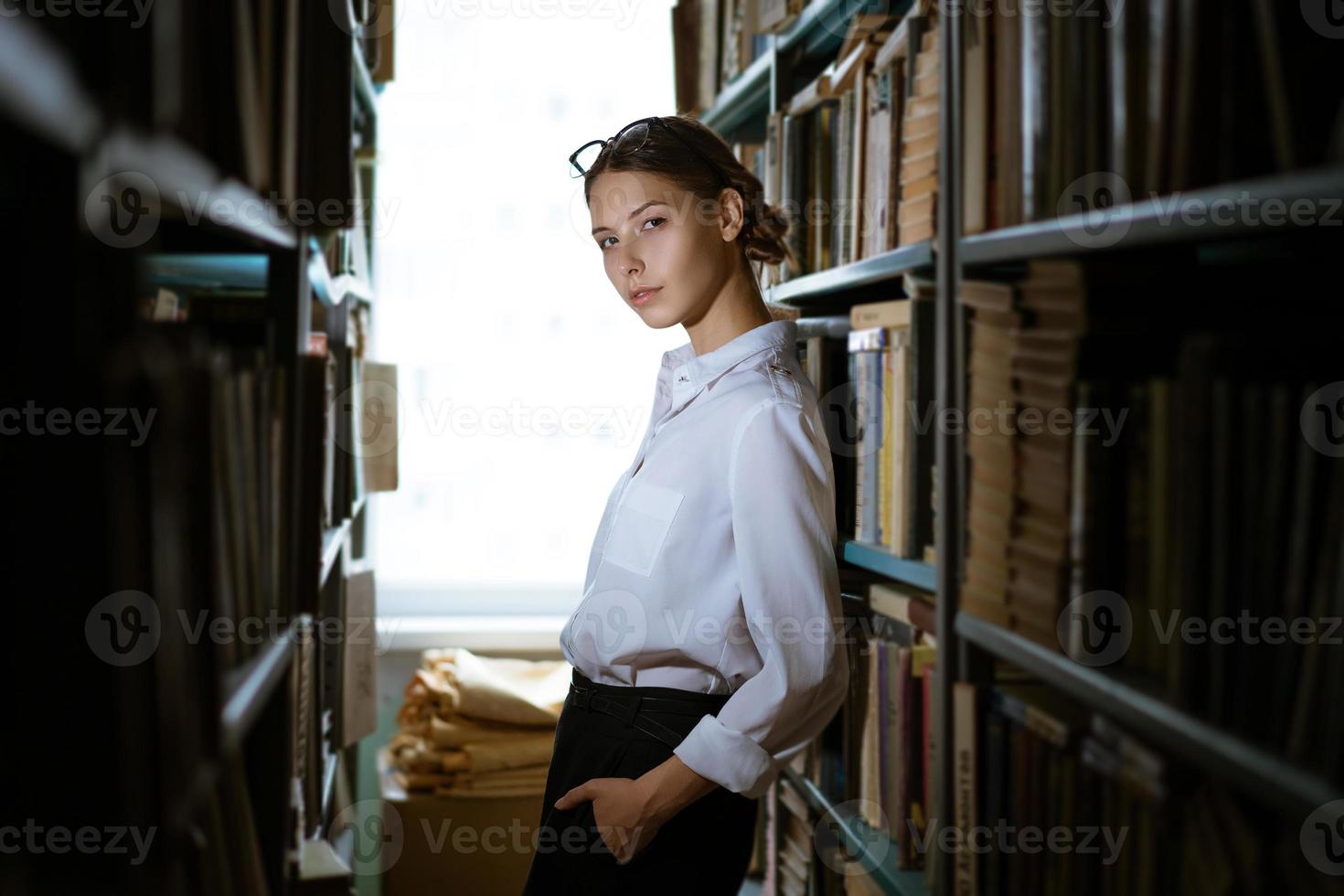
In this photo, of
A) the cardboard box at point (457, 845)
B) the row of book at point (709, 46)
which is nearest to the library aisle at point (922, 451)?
the row of book at point (709, 46)

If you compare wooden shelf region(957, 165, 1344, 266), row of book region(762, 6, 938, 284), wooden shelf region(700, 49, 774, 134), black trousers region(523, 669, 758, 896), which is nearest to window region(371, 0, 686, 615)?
wooden shelf region(700, 49, 774, 134)

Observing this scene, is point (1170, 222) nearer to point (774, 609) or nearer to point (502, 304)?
point (774, 609)

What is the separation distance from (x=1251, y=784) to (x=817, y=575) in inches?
22.6

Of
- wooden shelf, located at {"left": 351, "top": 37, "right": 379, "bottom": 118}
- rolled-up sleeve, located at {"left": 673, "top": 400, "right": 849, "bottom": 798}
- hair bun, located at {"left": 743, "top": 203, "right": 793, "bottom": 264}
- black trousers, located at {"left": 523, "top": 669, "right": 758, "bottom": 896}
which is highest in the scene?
wooden shelf, located at {"left": 351, "top": 37, "right": 379, "bottom": 118}

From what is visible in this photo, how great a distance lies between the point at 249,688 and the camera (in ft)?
2.80

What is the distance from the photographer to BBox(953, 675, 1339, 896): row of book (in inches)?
28.3

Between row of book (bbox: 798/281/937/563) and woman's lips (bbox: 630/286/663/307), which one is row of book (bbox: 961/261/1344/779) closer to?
row of book (bbox: 798/281/937/563)

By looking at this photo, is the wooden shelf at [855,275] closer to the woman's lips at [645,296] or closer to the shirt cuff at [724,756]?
the woman's lips at [645,296]

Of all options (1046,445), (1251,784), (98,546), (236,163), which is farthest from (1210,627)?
(236,163)

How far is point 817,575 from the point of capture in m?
1.18

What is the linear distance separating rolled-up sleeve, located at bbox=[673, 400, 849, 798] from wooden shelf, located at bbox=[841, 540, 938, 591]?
15 centimetres

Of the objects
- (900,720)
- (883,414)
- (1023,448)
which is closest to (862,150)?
(883,414)

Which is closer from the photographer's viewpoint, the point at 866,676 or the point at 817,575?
the point at 817,575

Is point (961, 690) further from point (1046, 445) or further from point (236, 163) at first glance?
point (236, 163)
